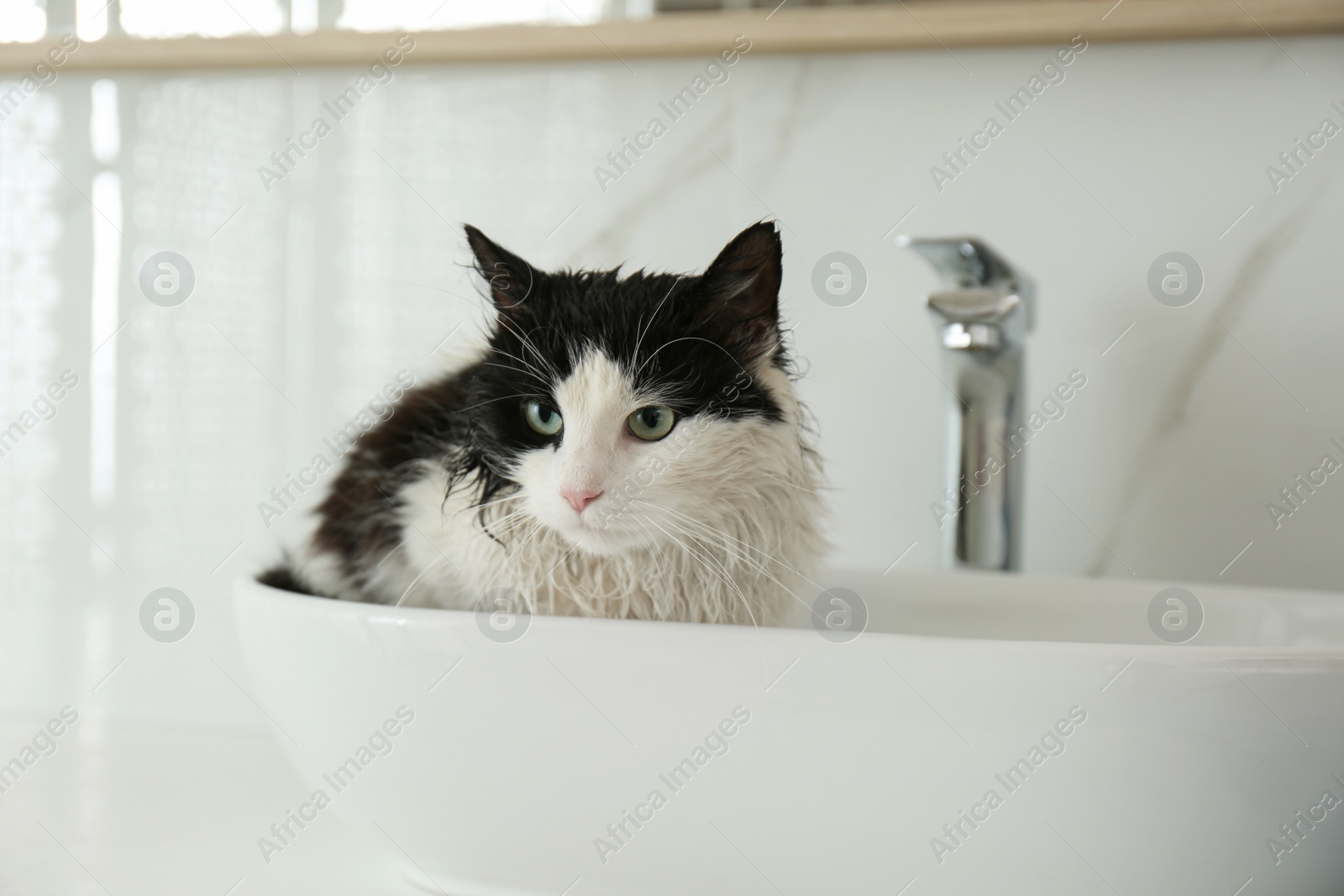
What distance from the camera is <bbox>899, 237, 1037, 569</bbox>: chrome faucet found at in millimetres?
947

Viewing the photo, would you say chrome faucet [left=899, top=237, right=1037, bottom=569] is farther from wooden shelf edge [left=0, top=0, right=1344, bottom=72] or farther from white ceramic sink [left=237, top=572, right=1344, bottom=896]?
white ceramic sink [left=237, top=572, right=1344, bottom=896]

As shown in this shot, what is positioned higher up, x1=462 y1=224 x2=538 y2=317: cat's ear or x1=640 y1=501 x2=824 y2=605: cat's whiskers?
x1=462 y1=224 x2=538 y2=317: cat's ear

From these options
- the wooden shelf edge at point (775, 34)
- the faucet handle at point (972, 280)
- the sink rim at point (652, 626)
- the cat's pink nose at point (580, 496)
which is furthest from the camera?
the wooden shelf edge at point (775, 34)

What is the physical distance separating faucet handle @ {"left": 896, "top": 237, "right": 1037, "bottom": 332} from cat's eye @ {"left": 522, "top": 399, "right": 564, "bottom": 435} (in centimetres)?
44

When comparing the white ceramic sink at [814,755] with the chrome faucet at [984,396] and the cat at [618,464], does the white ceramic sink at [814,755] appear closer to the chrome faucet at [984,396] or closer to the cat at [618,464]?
the cat at [618,464]

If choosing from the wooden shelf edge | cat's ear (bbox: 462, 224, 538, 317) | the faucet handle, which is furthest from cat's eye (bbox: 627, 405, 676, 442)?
the wooden shelf edge

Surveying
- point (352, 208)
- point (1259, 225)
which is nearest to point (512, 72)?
point (352, 208)

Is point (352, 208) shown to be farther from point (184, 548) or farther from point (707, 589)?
point (707, 589)

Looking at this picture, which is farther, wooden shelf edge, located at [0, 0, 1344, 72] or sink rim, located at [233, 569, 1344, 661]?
wooden shelf edge, located at [0, 0, 1344, 72]

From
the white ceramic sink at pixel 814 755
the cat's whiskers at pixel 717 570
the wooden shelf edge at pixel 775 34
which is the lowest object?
the white ceramic sink at pixel 814 755

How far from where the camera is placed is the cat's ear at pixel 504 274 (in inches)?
27.6

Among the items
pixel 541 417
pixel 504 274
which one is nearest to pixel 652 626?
pixel 541 417

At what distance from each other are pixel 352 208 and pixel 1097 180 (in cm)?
100

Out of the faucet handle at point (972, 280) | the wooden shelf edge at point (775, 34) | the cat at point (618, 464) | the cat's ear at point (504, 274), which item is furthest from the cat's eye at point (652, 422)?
the wooden shelf edge at point (775, 34)
